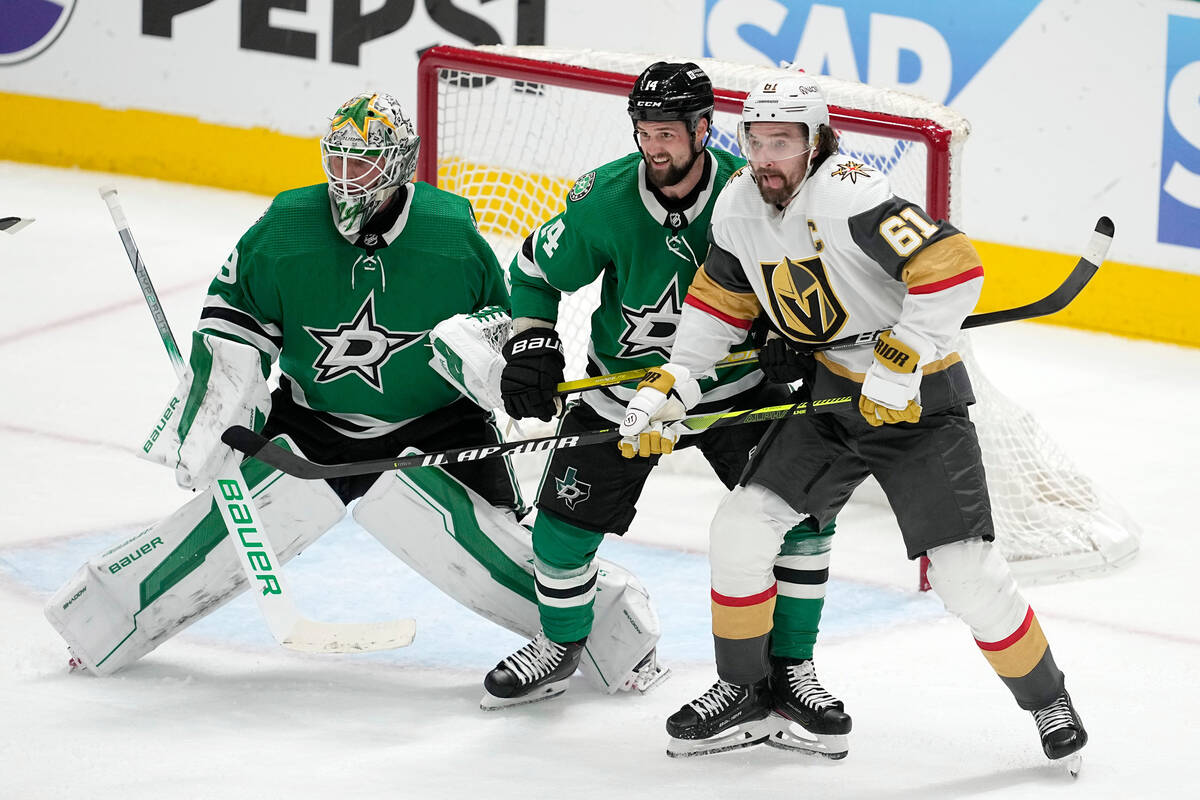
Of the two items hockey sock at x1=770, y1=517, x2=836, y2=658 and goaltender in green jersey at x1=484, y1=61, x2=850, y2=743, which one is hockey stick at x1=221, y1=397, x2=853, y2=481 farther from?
hockey sock at x1=770, y1=517, x2=836, y2=658

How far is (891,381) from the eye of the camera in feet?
9.51

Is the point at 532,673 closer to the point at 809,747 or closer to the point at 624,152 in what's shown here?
the point at 809,747

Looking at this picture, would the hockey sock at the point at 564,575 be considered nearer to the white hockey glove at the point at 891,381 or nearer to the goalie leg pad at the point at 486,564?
the goalie leg pad at the point at 486,564

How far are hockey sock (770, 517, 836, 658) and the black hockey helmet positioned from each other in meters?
0.71

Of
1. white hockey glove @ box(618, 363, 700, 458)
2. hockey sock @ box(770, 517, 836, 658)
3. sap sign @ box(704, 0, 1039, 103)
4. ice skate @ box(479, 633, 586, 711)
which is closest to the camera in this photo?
white hockey glove @ box(618, 363, 700, 458)

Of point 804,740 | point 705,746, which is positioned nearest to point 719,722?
point 705,746

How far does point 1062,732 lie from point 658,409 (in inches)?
32.5

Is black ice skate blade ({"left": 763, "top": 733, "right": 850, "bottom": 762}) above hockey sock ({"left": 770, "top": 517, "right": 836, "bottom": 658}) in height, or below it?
below

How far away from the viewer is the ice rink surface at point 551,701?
3113mm

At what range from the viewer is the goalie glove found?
127 inches

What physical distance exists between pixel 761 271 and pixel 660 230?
0.25 m

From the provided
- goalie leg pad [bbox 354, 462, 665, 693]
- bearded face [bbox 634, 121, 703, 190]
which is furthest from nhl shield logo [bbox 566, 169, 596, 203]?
goalie leg pad [bbox 354, 462, 665, 693]

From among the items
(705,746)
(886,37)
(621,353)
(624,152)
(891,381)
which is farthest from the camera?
(886,37)

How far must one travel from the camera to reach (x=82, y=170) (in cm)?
717
